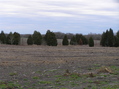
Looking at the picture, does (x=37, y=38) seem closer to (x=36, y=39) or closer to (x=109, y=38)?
(x=36, y=39)

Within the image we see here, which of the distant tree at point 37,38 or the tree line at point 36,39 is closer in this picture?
the tree line at point 36,39

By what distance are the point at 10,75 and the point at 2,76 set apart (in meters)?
0.39

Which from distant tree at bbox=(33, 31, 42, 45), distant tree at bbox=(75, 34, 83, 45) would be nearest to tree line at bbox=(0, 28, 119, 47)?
distant tree at bbox=(33, 31, 42, 45)

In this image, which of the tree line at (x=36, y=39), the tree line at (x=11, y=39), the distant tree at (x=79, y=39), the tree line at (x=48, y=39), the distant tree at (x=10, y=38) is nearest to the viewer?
the tree line at (x=36, y=39)

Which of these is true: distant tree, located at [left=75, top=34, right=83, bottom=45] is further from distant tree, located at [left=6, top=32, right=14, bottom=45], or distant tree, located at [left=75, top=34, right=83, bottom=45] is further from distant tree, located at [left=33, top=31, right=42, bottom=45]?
distant tree, located at [left=6, top=32, right=14, bottom=45]

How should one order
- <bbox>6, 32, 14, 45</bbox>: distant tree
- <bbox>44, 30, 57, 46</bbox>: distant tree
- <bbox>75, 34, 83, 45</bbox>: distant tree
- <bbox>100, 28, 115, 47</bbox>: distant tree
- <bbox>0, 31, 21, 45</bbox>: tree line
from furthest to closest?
<bbox>75, 34, 83, 45</bbox>: distant tree
<bbox>0, 31, 21, 45</bbox>: tree line
<bbox>6, 32, 14, 45</bbox>: distant tree
<bbox>100, 28, 115, 47</bbox>: distant tree
<bbox>44, 30, 57, 46</bbox>: distant tree

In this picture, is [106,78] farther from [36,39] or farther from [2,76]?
[36,39]

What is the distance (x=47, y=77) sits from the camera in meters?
11.0

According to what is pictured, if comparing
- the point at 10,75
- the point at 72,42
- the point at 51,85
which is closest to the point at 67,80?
the point at 51,85

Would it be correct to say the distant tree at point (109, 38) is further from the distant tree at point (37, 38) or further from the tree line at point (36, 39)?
the distant tree at point (37, 38)

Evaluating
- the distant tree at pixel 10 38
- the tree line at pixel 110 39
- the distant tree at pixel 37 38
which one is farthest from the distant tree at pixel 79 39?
the distant tree at pixel 10 38

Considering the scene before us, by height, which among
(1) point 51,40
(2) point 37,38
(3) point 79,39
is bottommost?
(1) point 51,40

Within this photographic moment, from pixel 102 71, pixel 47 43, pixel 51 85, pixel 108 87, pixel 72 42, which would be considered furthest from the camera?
pixel 72 42

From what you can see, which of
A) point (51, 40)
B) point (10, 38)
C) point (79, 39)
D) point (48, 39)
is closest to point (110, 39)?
point (79, 39)
